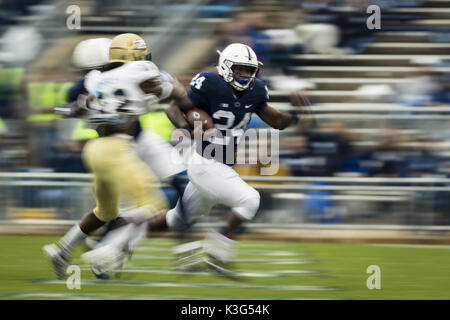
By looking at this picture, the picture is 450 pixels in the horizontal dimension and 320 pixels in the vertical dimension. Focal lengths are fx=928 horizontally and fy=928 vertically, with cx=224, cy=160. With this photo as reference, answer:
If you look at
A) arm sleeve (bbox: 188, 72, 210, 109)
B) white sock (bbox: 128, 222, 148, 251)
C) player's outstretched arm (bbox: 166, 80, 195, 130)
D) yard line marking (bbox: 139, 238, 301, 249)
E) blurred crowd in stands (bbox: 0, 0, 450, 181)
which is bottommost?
white sock (bbox: 128, 222, 148, 251)

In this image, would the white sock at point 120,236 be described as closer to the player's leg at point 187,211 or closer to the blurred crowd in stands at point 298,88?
the player's leg at point 187,211

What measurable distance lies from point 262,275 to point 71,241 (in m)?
1.45

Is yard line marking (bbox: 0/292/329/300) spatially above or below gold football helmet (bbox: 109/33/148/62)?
below

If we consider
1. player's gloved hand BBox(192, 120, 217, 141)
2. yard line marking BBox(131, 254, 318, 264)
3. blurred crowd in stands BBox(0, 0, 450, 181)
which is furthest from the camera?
blurred crowd in stands BBox(0, 0, 450, 181)

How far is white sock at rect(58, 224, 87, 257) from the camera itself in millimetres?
6594

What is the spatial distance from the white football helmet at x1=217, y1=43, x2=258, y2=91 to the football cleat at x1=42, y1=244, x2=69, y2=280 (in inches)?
69.3

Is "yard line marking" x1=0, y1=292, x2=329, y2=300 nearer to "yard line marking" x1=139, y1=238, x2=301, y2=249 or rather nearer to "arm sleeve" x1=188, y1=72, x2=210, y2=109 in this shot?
"arm sleeve" x1=188, y1=72, x2=210, y2=109

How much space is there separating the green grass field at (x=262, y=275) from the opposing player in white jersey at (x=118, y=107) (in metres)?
0.32

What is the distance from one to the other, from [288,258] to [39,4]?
5639 millimetres

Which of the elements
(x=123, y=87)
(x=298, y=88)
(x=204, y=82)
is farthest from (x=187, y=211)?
(x=298, y=88)

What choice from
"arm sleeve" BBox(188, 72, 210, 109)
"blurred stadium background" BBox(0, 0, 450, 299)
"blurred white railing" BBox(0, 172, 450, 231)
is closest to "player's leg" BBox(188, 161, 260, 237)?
"arm sleeve" BBox(188, 72, 210, 109)

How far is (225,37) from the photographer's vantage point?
1057cm

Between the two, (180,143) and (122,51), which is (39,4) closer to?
(180,143)

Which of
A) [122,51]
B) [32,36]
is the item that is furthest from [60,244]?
[32,36]
